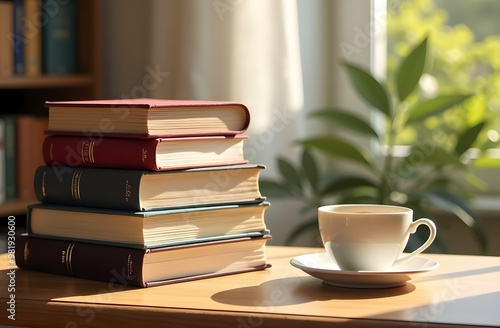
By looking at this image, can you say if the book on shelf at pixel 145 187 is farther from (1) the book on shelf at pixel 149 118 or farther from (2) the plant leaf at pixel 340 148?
(2) the plant leaf at pixel 340 148

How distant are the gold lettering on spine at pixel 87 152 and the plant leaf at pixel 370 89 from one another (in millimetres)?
977

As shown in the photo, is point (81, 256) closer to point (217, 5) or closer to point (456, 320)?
point (456, 320)

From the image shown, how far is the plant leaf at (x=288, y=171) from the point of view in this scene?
A: 1.93 metres

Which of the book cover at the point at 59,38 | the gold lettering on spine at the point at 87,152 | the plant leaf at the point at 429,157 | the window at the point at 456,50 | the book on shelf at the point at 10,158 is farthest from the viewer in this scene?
the window at the point at 456,50

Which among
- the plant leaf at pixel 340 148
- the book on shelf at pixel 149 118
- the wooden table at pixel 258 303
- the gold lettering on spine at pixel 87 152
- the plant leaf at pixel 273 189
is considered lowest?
the wooden table at pixel 258 303

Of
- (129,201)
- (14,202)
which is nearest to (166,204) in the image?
(129,201)

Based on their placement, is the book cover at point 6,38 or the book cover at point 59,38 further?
the book cover at point 59,38

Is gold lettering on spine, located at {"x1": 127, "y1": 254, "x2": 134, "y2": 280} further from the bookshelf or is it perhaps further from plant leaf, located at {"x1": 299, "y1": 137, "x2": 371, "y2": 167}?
the bookshelf

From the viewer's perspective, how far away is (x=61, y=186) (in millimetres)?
1020

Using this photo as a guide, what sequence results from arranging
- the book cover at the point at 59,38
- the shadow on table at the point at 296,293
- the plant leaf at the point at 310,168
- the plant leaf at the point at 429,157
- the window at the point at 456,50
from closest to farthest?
1. the shadow on table at the point at 296,293
2. the plant leaf at the point at 429,157
3. the plant leaf at the point at 310,168
4. the book cover at the point at 59,38
5. the window at the point at 456,50

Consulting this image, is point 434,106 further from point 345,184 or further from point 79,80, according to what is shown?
point 79,80

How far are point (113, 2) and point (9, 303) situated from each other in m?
1.51

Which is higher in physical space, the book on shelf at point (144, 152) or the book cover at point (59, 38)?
the book cover at point (59, 38)

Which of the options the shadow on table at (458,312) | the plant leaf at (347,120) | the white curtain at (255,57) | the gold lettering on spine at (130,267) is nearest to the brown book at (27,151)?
the white curtain at (255,57)
